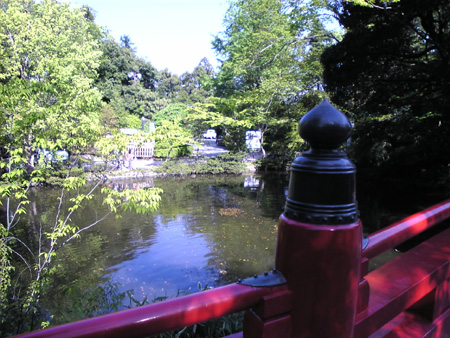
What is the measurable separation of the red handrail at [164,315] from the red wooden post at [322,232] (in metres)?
0.09

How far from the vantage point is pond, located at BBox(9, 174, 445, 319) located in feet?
17.2

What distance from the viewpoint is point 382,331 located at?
1.26m

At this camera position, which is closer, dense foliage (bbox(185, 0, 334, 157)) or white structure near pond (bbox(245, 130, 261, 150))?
dense foliage (bbox(185, 0, 334, 157))

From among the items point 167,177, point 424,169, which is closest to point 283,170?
point 167,177

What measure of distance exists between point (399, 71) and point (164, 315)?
30.5ft

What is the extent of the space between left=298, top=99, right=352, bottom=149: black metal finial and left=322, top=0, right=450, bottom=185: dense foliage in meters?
7.16

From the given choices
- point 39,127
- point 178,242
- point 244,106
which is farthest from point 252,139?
point 39,127

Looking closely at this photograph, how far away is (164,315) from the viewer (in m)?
0.66

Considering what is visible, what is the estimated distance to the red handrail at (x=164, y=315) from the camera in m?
0.59

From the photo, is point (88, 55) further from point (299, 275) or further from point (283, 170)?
point (299, 275)

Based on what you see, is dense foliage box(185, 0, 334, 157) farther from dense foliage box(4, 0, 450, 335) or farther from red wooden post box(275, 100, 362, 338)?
red wooden post box(275, 100, 362, 338)

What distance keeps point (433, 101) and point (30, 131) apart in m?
8.31

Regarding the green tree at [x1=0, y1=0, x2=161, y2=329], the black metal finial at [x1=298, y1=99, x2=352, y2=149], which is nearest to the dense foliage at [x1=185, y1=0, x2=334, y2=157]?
the green tree at [x1=0, y1=0, x2=161, y2=329]

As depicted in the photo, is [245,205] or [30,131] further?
[245,205]
